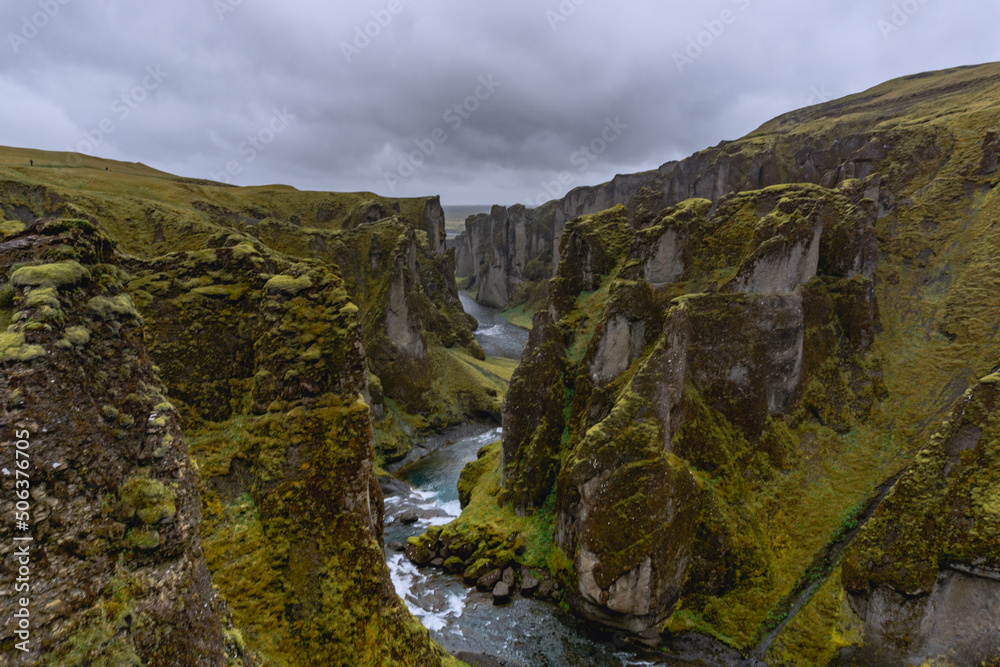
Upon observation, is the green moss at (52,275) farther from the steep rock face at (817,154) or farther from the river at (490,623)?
the steep rock face at (817,154)

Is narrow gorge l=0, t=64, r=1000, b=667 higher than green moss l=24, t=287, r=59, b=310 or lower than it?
lower

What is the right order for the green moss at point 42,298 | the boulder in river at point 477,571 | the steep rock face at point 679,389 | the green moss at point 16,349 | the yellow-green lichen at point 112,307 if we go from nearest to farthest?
the green moss at point 16,349 → the green moss at point 42,298 → the yellow-green lichen at point 112,307 → the steep rock face at point 679,389 → the boulder in river at point 477,571

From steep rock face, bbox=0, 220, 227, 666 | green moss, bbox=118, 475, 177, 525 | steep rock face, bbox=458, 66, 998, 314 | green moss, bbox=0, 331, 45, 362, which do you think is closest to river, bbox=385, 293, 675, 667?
steep rock face, bbox=0, 220, 227, 666

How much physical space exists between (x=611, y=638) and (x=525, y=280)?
119045 millimetres

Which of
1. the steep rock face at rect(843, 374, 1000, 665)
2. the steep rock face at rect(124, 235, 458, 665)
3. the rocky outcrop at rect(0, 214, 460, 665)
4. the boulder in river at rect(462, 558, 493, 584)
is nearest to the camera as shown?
the rocky outcrop at rect(0, 214, 460, 665)

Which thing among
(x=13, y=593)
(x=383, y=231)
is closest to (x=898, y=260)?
(x=13, y=593)

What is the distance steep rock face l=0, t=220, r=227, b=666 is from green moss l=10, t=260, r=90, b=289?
20mm

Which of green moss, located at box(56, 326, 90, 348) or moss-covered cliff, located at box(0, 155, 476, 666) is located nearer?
moss-covered cliff, located at box(0, 155, 476, 666)

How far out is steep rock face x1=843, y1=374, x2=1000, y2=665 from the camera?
53.1ft

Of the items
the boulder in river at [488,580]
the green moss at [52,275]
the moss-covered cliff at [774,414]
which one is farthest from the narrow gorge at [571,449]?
the boulder in river at [488,580]

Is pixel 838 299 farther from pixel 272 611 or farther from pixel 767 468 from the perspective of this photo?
pixel 272 611

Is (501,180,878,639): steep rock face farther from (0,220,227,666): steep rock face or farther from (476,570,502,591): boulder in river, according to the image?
(0,220,227,666): steep rock face

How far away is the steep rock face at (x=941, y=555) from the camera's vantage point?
16.2 meters

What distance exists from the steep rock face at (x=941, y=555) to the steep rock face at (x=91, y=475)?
2356 centimetres
